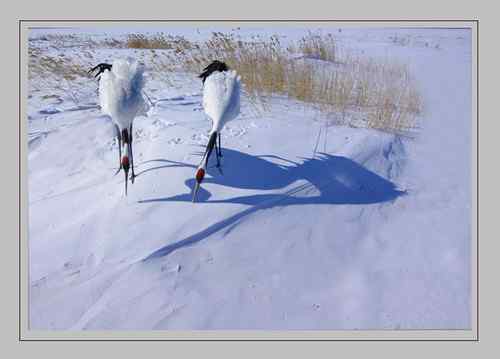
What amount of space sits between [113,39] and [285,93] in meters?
1.92

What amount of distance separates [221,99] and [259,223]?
948mm

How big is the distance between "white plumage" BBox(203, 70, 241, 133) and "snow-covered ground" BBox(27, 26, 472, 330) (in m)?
0.45

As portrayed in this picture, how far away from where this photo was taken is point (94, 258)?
3.19 metres

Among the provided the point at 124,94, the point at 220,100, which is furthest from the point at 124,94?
the point at 220,100

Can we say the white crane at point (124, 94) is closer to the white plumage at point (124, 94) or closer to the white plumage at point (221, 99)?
the white plumage at point (124, 94)

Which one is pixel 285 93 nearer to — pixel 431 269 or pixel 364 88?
pixel 364 88

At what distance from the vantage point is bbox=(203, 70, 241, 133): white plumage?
3.53 metres

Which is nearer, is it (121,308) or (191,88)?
(121,308)

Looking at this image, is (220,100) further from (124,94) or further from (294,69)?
(294,69)

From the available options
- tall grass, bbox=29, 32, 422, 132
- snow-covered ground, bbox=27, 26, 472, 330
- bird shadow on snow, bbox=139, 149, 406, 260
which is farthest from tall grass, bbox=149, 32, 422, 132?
bird shadow on snow, bbox=139, 149, 406, 260

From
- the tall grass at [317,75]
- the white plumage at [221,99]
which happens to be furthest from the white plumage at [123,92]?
the tall grass at [317,75]

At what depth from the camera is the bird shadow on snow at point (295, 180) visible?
3.54m

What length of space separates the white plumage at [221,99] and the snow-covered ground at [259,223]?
45 cm

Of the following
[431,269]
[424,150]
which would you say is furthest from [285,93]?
[431,269]
